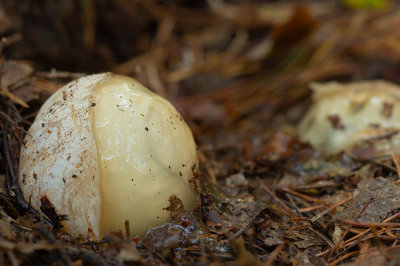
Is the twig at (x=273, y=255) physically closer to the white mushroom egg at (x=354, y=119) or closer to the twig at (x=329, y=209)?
the twig at (x=329, y=209)

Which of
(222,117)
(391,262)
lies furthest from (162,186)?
(222,117)

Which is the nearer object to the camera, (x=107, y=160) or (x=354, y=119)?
(x=107, y=160)

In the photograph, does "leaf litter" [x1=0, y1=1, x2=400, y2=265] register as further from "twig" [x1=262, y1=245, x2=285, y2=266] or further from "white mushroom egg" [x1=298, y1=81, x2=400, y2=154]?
"white mushroom egg" [x1=298, y1=81, x2=400, y2=154]

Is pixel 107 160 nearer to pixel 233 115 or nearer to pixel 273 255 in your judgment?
pixel 273 255

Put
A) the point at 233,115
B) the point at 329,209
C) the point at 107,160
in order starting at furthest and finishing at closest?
the point at 233,115 < the point at 329,209 < the point at 107,160

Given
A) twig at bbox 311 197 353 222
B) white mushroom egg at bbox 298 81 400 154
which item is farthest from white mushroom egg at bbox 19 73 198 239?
white mushroom egg at bbox 298 81 400 154

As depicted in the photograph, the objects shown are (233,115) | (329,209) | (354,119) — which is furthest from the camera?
(233,115)

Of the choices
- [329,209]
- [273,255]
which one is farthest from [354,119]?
[273,255]

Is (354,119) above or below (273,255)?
above

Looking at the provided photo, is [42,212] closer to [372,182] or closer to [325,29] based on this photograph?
[372,182]
